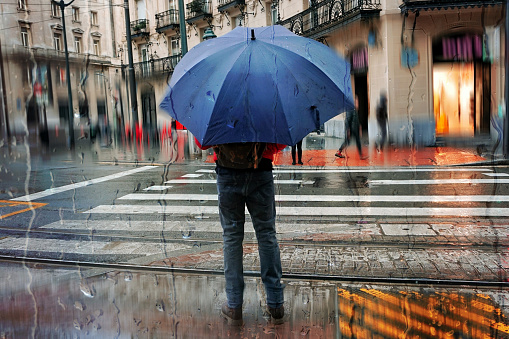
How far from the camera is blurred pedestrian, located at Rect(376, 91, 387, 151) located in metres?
15.3

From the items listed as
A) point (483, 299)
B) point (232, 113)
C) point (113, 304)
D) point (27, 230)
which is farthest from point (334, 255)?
point (27, 230)

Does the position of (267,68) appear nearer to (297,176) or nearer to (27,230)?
(27,230)

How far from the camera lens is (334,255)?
4695mm

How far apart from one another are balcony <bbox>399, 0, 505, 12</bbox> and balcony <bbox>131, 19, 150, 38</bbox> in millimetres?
8552

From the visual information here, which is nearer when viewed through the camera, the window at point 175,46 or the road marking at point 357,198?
the road marking at point 357,198

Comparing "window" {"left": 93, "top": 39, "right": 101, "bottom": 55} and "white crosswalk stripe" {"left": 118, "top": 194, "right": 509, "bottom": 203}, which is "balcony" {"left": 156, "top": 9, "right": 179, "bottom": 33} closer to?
"window" {"left": 93, "top": 39, "right": 101, "bottom": 55}

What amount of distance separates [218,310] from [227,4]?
2095cm

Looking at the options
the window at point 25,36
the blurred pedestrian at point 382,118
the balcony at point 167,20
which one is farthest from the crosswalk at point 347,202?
the balcony at point 167,20

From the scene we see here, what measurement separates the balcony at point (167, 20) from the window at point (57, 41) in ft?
22.9

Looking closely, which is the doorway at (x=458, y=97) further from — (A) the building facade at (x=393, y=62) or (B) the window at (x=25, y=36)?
(B) the window at (x=25, y=36)

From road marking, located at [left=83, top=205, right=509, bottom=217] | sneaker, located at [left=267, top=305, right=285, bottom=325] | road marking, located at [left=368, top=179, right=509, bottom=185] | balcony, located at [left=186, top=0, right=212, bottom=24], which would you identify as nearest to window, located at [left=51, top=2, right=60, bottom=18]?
road marking, located at [left=83, top=205, right=509, bottom=217]

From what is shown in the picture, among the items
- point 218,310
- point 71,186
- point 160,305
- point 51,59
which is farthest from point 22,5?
point 218,310

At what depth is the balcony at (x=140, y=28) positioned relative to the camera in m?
14.1

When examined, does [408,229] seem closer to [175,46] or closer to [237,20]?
[175,46]
